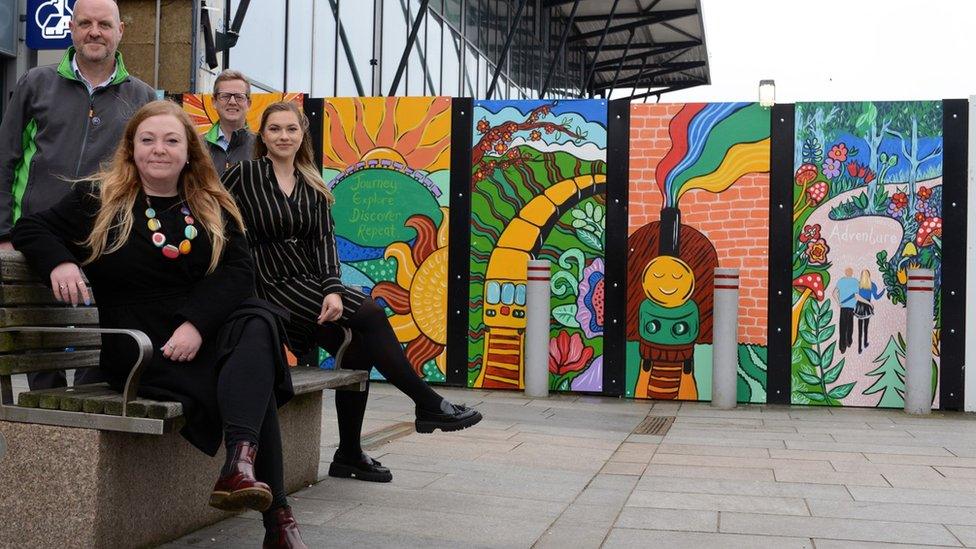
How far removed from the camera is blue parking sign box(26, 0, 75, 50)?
1166cm

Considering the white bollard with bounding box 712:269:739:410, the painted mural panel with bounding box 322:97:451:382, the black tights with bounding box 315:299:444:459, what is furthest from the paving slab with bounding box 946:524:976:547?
the painted mural panel with bounding box 322:97:451:382

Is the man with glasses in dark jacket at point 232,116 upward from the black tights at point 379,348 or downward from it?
upward

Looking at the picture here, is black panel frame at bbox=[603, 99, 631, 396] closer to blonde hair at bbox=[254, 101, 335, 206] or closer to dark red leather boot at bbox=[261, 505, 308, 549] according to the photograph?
blonde hair at bbox=[254, 101, 335, 206]

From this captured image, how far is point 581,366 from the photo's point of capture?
9039 mm

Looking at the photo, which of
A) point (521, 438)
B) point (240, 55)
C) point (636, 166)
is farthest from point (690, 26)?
point (521, 438)

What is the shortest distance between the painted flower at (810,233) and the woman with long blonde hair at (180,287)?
19.1 ft

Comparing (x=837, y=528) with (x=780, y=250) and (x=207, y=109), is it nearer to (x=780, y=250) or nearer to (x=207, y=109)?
(x=780, y=250)

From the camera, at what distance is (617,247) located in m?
8.96

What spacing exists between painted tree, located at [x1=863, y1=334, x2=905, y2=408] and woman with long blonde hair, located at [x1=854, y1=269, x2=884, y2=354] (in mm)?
181

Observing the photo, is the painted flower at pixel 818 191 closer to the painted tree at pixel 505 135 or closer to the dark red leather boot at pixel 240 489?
the painted tree at pixel 505 135

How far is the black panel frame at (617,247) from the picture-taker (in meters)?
8.95

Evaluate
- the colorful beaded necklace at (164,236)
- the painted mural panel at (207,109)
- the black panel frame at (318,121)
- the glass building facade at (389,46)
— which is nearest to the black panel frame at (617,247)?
the black panel frame at (318,121)

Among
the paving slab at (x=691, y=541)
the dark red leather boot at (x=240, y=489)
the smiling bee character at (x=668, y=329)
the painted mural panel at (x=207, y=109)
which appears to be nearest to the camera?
the dark red leather boot at (x=240, y=489)

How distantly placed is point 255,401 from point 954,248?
670 cm
